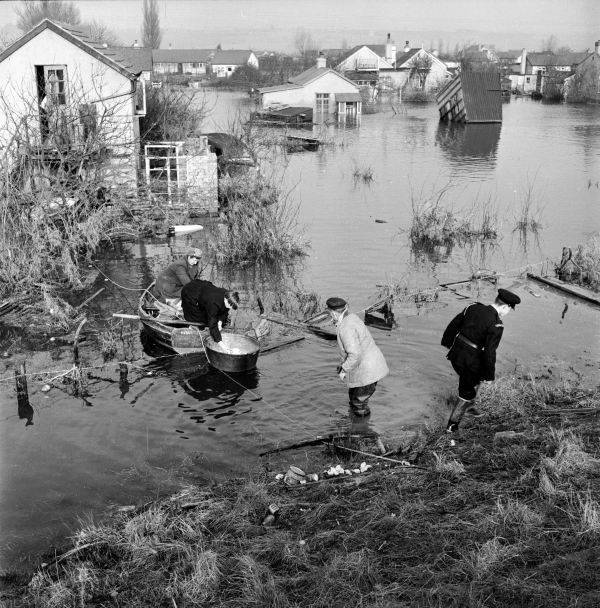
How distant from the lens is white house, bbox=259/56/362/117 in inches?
2707

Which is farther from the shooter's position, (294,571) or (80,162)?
(80,162)

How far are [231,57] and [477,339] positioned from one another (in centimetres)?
13701

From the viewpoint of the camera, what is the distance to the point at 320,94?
70500 millimetres

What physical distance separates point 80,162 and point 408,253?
444 inches

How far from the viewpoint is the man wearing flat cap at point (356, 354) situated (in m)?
9.94

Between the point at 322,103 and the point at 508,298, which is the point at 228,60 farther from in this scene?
the point at 508,298

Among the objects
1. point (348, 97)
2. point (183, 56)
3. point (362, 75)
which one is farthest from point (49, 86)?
point (183, 56)

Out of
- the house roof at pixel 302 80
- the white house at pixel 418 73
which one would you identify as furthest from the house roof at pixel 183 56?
the house roof at pixel 302 80

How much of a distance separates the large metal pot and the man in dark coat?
0.28 m

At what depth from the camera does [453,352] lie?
972cm

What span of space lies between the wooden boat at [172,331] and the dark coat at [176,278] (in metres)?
0.29

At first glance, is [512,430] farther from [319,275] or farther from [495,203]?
[495,203]

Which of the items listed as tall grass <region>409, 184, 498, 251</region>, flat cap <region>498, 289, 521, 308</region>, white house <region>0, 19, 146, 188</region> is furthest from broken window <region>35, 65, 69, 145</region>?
flat cap <region>498, 289, 521, 308</region>

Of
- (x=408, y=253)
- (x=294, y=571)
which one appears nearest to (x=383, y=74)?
(x=408, y=253)
